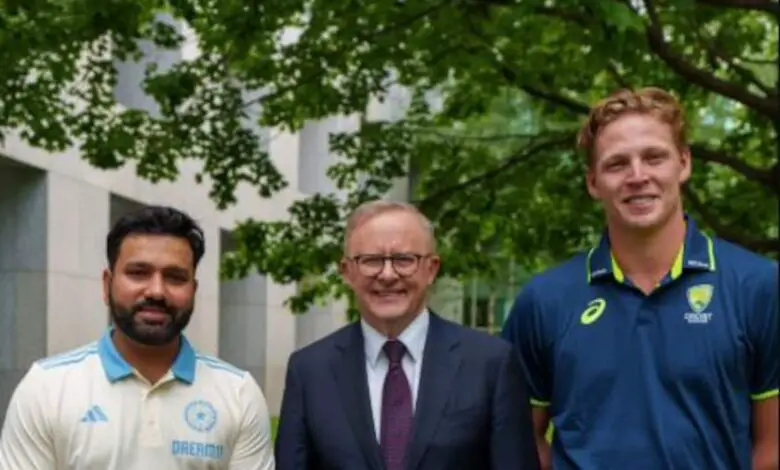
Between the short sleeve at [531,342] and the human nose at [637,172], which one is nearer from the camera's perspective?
the human nose at [637,172]

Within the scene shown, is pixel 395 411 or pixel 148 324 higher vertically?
pixel 148 324

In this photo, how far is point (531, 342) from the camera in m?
4.03

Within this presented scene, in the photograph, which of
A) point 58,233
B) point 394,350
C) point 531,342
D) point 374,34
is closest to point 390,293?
point 394,350

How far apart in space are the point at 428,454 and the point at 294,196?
69.5 ft

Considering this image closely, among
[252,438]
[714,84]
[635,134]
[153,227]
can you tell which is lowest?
[252,438]

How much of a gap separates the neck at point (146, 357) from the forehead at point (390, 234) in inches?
24.2

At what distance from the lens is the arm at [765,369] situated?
12.0 feet

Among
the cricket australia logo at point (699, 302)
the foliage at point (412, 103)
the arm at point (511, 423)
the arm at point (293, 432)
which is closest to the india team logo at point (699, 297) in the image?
the cricket australia logo at point (699, 302)

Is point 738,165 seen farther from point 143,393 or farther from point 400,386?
point 143,393

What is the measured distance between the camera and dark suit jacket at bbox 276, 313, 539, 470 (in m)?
3.94

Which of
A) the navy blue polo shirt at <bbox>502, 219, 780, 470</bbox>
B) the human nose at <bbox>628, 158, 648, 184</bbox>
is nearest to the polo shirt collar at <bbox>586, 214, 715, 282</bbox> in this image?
the navy blue polo shirt at <bbox>502, 219, 780, 470</bbox>

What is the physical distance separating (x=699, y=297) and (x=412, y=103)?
9.01m

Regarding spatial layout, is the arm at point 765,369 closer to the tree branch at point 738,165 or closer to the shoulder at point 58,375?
the shoulder at point 58,375

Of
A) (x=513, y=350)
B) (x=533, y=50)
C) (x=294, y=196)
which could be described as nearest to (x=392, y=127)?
(x=533, y=50)
